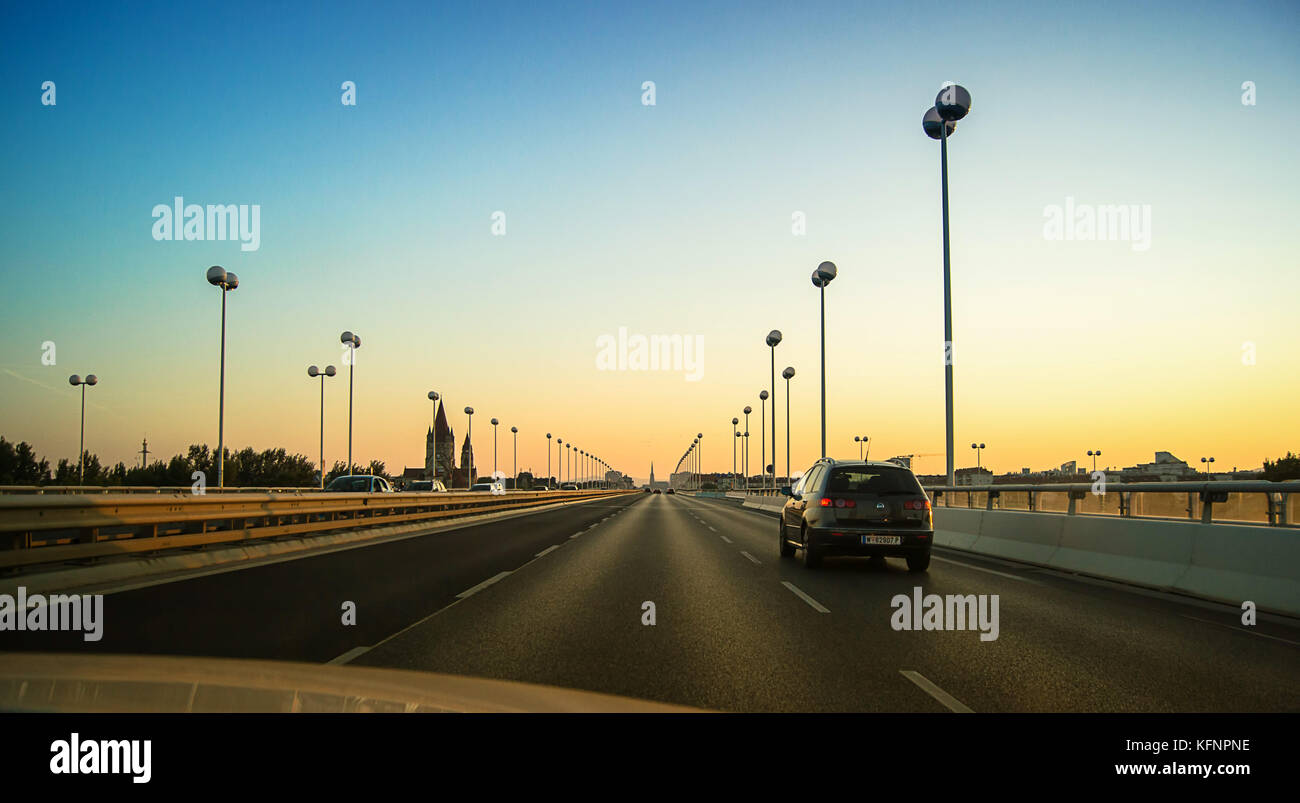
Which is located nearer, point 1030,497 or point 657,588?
point 657,588

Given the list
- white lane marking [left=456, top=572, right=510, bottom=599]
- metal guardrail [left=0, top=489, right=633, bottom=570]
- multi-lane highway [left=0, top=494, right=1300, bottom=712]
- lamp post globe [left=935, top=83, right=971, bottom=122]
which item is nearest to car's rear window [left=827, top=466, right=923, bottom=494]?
multi-lane highway [left=0, top=494, right=1300, bottom=712]

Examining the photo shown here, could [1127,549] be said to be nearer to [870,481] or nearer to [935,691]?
[870,481]

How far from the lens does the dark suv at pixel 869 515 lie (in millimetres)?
12727

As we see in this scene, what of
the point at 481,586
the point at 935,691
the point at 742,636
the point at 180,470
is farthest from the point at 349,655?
the point at 180,470

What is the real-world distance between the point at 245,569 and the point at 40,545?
2876 millimetres

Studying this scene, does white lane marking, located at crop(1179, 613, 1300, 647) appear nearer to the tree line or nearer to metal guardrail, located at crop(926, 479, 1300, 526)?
metal guardrail, located at crop(926, 479, 1300, 526)

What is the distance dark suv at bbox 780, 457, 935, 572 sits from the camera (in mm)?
12727

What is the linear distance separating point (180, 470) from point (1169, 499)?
86674mm

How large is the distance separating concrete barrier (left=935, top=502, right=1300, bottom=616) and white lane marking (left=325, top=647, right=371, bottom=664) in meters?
8.96

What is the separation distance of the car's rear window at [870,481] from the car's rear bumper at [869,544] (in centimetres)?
61

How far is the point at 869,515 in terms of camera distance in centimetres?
1285

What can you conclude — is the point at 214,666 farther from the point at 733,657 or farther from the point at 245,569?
the point at 245,569
